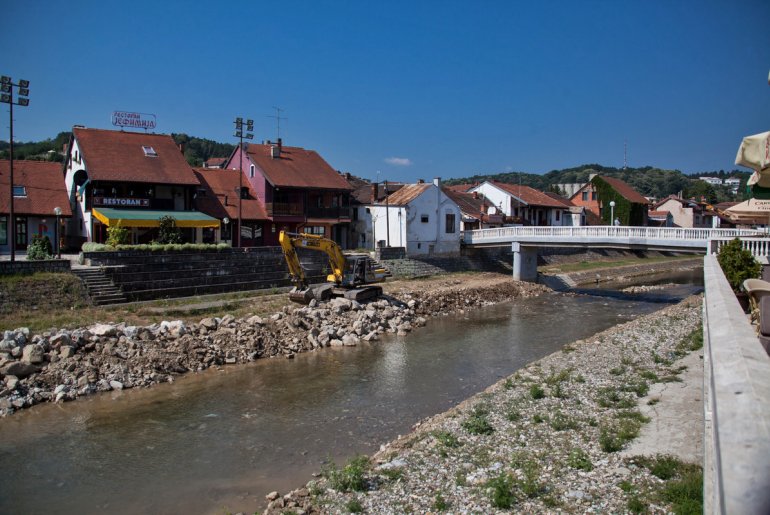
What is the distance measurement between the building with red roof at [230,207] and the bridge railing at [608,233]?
1798 cm

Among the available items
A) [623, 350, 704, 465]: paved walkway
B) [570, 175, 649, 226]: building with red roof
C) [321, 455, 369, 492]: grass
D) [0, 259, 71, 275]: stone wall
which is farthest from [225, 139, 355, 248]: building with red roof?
[570, 175, 649, 226]: building with red roof

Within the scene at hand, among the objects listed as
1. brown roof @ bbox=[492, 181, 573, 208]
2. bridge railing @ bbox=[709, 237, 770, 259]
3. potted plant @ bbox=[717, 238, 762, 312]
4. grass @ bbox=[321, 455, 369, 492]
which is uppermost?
brown roof @ bbox=[492, 181, 573, 208]

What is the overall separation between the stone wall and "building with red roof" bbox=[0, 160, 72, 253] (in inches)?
273

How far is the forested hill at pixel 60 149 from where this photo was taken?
7131 cm

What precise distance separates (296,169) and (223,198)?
6.73 meters

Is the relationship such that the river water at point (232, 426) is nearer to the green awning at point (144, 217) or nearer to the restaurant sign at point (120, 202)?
the green awning at point (144, 217)

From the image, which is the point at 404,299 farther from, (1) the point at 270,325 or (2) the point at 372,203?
(2) the point at 372,203

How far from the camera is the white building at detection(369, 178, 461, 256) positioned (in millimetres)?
46656

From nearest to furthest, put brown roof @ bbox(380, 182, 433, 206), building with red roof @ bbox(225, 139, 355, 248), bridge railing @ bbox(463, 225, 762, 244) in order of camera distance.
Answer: bridge railing @ bbox(463, 225, 762, 244), building with red roof @ bbox(225, 139, 355, 248), brown roof @ bbox(380, 182, 433, 206)

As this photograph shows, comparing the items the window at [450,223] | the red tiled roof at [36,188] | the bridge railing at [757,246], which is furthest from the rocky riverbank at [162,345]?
the window at [450,223]

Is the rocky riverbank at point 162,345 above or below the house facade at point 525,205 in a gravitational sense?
below

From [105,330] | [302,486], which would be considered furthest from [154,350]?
[302,486]

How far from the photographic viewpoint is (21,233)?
33.9 m

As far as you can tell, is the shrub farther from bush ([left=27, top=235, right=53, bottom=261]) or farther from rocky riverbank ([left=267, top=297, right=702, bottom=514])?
rocky riverbank ([left=267, top=297, right=702, bottom=514])
